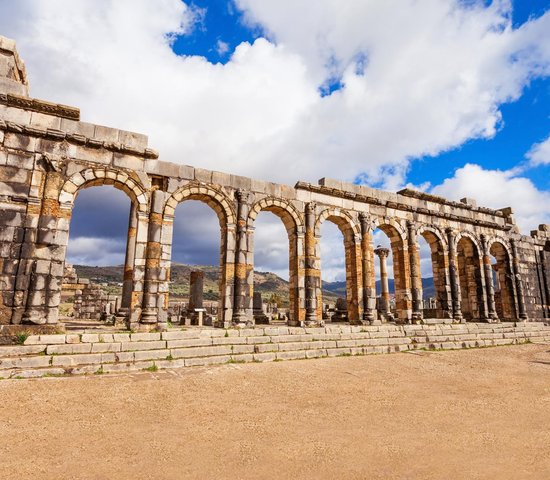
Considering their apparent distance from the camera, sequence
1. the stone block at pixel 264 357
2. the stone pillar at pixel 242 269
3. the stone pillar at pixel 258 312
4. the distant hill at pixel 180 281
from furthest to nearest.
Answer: the distant hill at pixel 180 281, the stone pillar at pixel 258 312, the stone pillar at pixel 242 269, the stone block at pixel 264 357

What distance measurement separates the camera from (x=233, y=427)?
480cm

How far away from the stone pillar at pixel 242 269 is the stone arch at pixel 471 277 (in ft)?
37.7

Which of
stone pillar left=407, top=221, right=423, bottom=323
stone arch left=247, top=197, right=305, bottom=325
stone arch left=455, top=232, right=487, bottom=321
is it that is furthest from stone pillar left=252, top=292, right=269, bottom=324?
stone arch left=455, top=232, right=487, bottom=321

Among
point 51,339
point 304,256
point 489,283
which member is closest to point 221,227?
point 304,256

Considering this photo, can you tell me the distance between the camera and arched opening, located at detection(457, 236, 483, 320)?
1809cm

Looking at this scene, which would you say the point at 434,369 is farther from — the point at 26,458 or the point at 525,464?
the point at 26,458

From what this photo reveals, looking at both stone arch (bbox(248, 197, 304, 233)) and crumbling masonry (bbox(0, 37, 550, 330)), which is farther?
stone arch (bbox(248, 197, 304, 233))

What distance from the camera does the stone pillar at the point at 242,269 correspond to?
11852mm

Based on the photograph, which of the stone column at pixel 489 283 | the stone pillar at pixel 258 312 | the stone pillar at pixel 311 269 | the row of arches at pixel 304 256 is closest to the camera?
the row of arches at pixel 304 256

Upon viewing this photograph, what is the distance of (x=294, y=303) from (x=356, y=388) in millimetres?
6416

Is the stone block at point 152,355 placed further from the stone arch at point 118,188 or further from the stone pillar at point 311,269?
the stone pillar at point 311,269

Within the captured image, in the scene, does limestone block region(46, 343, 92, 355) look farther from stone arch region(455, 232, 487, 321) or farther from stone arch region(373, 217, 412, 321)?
stone arch region(455, 232, 487, 321)

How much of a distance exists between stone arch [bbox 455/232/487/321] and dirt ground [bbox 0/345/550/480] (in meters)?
10.8

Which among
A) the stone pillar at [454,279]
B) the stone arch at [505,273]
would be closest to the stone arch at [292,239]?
the stone pillar at [454,279]
